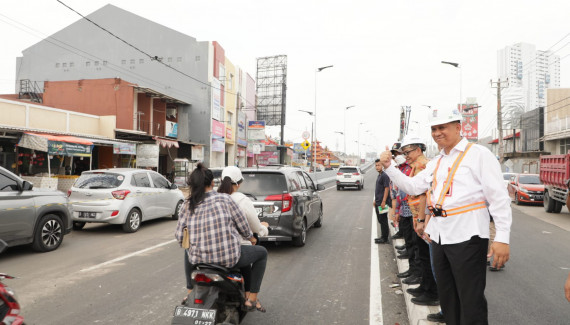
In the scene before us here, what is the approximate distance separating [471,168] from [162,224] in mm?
9459

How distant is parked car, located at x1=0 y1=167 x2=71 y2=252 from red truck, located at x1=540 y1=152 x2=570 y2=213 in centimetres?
1438

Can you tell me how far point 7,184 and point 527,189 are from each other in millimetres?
19392

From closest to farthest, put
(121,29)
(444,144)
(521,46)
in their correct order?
(444,144) < (121,29) < (521,46)

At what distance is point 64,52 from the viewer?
108 feet

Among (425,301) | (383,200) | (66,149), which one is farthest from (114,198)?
(66,149)

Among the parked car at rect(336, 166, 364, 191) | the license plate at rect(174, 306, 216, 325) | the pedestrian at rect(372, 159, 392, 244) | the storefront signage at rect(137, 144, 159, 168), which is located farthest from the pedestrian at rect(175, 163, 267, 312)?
the parked car at rect(336, 166, 364, 191)

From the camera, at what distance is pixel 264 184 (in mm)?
6820

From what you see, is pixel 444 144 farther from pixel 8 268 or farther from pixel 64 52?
pixel 64 52

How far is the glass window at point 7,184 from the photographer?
605cm

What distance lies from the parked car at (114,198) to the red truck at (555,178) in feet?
42.9

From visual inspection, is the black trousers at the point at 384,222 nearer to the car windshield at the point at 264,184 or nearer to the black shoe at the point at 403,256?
the black shoe at the point at 403,256

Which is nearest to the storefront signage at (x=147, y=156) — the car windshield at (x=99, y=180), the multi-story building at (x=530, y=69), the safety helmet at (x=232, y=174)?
the car windshield at (x=99, y=180)

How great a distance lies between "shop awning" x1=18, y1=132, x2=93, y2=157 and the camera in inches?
567

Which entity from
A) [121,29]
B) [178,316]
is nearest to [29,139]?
[178,316]
